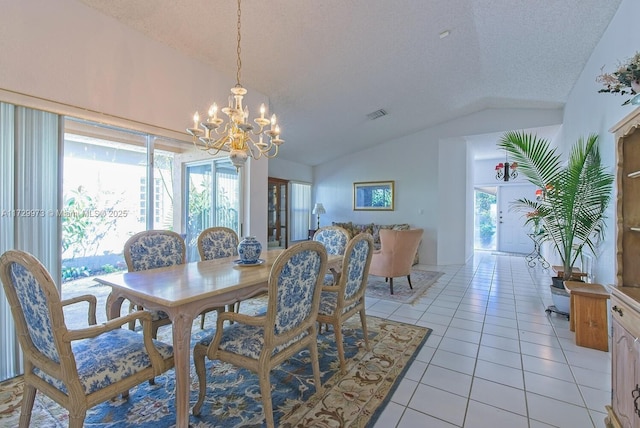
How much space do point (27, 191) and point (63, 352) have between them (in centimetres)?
162

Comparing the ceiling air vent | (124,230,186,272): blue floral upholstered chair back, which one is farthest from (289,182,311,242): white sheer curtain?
(124,230,186,272): blue floral upholstered chair back

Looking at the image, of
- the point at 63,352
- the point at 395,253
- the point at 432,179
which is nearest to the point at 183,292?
the point at 63,352

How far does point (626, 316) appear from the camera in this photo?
1342 mm

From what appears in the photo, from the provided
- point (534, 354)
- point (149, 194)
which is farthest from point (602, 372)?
point (149, 194)

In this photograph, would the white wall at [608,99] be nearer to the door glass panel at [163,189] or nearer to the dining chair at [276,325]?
the dining chair at [276,325]

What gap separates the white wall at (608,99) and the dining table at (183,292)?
290cm

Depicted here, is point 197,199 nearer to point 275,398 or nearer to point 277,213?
point 277,213

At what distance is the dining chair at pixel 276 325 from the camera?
1.47 meters

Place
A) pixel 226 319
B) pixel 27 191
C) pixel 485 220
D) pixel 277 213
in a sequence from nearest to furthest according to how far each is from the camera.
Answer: pixel 226 319 → pixel 27 191 → pixel 277 213 → pixel 485 220

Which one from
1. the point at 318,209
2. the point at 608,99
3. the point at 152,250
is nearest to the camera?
the point at 152,250

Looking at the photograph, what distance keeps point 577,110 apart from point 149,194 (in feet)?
18.8

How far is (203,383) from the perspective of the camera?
5.52 ft

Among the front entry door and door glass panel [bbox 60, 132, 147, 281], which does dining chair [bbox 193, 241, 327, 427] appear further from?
the front entry door

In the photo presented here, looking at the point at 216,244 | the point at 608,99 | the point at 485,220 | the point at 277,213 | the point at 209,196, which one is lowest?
the point at 216,244
